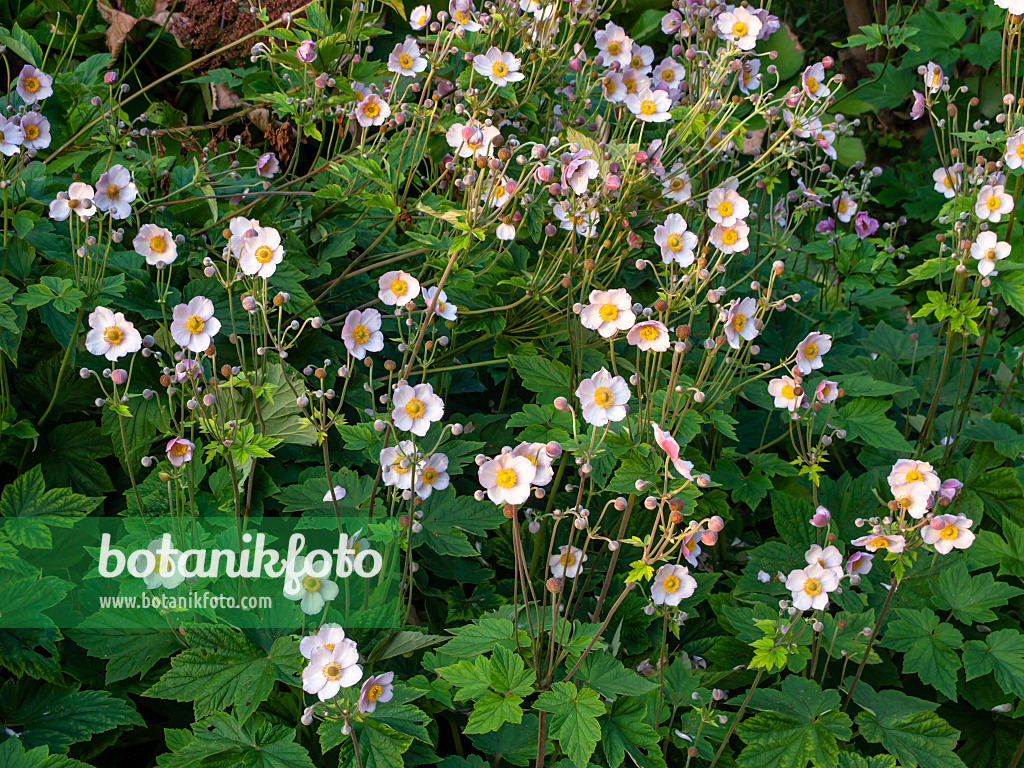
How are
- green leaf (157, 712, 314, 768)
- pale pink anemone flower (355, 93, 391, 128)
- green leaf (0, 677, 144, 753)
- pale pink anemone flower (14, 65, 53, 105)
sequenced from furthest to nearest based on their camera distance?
pale pink anemone flower (355, 93, 391, 128) → pale pink anemone flower (14, 65, 53, 105) → green leaf (0, 677, 144, 753) → green leaf (157, 712, 314, 768)

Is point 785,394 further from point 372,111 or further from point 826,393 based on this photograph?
point 372,111

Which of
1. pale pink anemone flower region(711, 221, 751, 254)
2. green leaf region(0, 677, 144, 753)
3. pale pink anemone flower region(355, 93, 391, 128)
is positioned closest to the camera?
green leaf region(0, 677, 144, 753)

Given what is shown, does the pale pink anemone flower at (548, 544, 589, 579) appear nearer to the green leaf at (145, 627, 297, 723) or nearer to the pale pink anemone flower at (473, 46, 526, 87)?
the green leaf at (145, 627, 297, 723)

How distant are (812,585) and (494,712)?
65 cm

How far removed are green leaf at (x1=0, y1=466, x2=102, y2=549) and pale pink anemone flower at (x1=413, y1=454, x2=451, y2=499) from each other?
67cm

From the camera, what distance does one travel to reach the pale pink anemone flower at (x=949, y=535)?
5.29 feet

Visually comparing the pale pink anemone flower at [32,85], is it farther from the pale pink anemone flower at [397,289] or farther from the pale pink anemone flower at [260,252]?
the pale pink anemone flower at [397,289]

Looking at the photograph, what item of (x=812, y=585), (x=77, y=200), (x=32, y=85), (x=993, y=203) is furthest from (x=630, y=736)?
(x=32, y=85)

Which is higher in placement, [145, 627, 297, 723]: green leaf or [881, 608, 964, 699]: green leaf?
[881, 608, 964, 699]: green leaf

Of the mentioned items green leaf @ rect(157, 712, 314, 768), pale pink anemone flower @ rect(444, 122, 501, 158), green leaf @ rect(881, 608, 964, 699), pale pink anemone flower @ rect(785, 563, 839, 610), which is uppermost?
pale pink anemone flower @ rect(444, 122, 501, 158)

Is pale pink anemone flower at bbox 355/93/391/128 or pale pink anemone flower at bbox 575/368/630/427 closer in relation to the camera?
pale pink anemone flower at bbox 575/368/630/427

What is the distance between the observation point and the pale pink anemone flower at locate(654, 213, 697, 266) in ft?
6.26

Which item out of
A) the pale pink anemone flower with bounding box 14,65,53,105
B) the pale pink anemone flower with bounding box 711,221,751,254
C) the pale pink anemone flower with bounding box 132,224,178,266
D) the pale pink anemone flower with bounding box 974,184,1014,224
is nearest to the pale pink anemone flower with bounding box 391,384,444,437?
the pale pink anemone flower with bounding box 132,224,178,266

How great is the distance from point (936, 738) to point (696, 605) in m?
0.60
